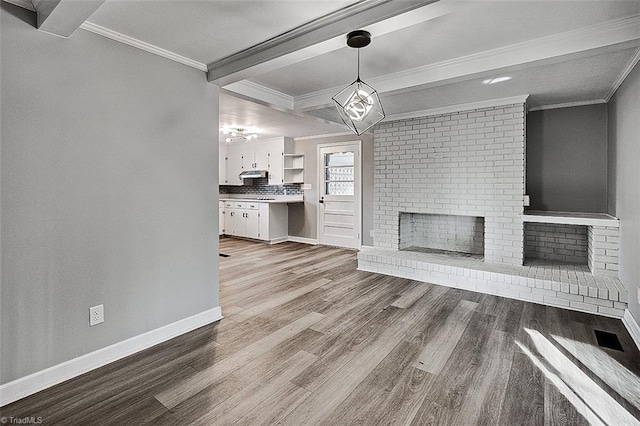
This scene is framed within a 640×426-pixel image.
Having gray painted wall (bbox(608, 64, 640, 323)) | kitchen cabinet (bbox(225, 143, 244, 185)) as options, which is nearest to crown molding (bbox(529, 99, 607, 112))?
gray painted wall (bbox(608, 64, 640, 323))

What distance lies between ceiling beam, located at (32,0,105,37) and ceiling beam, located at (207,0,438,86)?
1019mm

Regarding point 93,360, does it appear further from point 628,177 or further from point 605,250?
point 605,250

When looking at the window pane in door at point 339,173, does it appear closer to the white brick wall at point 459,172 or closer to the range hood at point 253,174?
the white brick wall at point 459,172

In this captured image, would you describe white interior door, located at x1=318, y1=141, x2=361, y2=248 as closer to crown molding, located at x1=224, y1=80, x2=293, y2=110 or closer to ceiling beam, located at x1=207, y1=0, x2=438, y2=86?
crown molding, located at x1=224, y1=80, x2=293, y2=110

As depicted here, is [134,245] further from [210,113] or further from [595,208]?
[595,208]

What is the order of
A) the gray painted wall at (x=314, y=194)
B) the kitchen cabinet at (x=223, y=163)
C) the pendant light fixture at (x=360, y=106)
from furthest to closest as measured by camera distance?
the kitchen cabinet at (x=223, y=163) < the gray painted wall at (x=314, y=194) < the pendant light fixture at (x=360, y=106)

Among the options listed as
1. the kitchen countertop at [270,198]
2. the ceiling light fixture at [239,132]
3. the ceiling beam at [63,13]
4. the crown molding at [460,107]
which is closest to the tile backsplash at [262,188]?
the kitchen countertop at [270,198]

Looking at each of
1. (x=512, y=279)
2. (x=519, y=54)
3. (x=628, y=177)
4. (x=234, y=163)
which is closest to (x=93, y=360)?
(x=519, y=54)

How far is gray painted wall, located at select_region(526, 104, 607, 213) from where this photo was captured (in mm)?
4145

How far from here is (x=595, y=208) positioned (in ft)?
13.8

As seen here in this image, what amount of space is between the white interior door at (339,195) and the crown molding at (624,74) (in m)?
3.64

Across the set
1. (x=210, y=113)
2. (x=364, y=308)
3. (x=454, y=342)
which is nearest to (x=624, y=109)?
(x=454, y=342)

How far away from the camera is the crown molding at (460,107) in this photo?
3971 millimetres

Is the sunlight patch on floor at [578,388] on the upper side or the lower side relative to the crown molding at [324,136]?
lower
